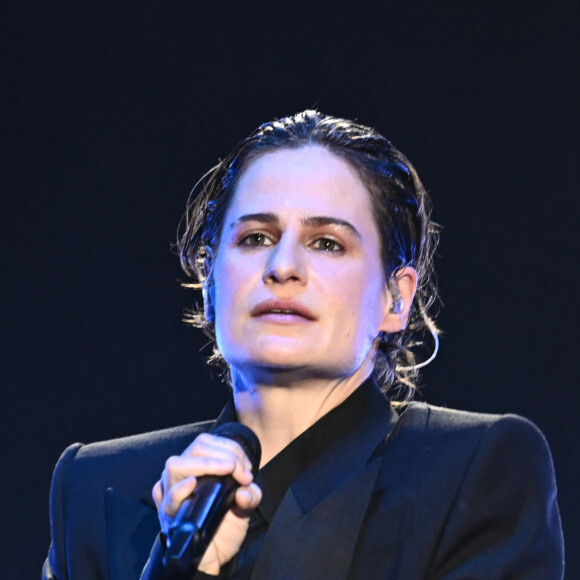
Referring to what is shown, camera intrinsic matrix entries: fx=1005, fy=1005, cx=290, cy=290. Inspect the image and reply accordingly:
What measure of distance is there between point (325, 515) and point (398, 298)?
494 millimetres

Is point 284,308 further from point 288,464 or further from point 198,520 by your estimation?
point 198,520

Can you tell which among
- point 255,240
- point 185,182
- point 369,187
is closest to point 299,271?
point 255,240

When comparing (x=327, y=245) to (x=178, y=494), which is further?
(x=327, y=245)

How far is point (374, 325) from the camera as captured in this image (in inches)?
70.2

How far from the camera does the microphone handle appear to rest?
3.64ft

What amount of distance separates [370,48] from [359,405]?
54.1 inches

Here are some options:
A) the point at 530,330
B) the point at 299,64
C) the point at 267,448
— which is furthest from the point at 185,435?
the point at 299,64

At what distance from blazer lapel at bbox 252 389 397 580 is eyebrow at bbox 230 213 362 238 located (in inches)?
14.2

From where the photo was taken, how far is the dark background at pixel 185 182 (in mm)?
2650

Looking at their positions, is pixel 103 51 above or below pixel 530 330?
above

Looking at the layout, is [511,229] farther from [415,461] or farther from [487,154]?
[415,461]

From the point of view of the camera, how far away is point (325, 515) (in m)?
1.56

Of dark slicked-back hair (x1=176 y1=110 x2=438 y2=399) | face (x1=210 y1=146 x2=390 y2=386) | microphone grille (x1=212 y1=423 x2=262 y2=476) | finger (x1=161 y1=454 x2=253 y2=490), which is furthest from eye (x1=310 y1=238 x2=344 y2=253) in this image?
finger (x1=161 y1=454 x2=253 y2=490)

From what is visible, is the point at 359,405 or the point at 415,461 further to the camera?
the point at 359,405
